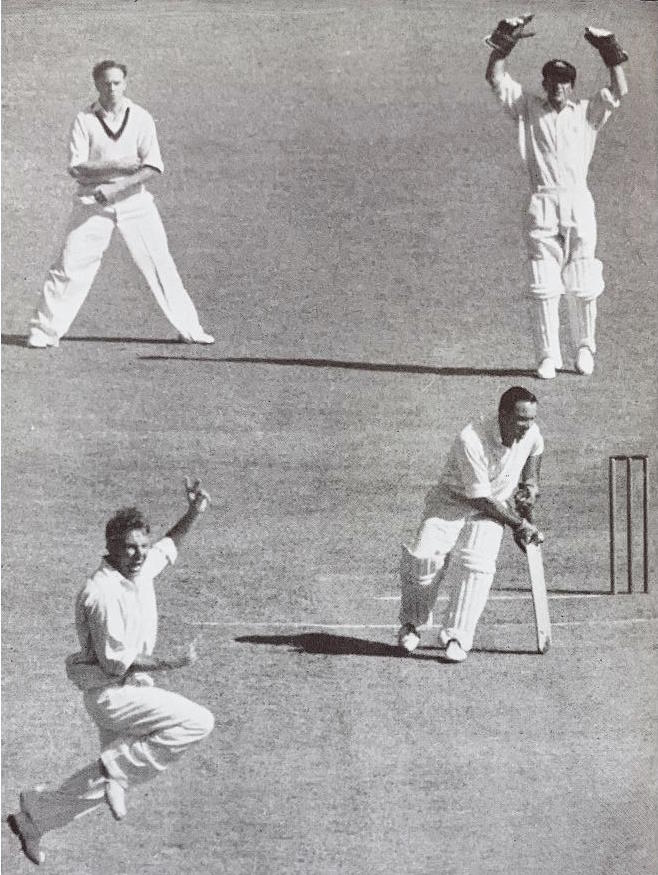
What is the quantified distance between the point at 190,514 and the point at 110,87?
129 inches

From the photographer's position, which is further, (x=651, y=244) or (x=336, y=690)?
(x=651, y=244)

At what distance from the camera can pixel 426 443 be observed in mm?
19156

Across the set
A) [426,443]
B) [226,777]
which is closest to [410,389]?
[426,443]

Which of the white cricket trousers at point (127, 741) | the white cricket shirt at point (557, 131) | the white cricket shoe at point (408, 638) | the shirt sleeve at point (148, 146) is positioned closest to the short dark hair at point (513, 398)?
the white cricket shoe at point (408, 638)

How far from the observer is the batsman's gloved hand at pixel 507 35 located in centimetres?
1936

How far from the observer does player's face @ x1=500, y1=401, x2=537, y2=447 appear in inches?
727

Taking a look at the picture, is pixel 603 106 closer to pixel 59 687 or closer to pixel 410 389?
pixel 410 389

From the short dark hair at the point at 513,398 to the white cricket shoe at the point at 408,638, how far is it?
159cm

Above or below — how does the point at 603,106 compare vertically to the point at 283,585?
above

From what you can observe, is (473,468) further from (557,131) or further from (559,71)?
(559,71)

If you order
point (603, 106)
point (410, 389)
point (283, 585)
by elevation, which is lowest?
point (283, 585)

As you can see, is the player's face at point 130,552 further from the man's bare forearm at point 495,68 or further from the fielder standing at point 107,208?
the man's bare forearm at point 495,68

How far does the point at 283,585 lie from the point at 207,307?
2.30 meters

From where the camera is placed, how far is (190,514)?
59.6ft
